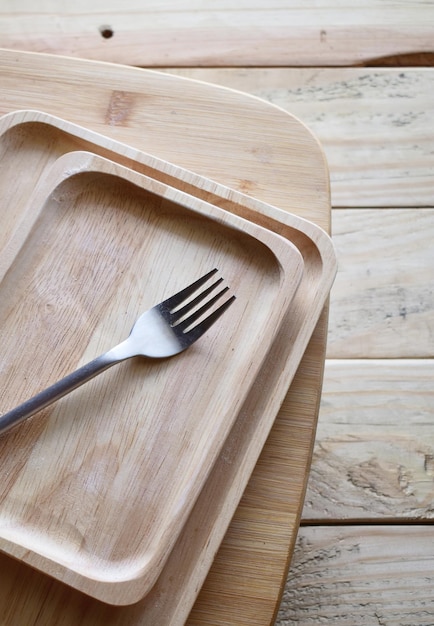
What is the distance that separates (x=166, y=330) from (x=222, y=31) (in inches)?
22.7

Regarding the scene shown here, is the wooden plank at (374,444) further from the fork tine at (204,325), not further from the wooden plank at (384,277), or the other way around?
the fork tine at (204,325)

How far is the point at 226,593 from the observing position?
0.59 m

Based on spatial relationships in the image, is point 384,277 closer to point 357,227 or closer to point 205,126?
point 357,227

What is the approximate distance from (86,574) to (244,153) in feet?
1.44

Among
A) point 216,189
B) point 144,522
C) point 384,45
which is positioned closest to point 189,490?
point 144,522

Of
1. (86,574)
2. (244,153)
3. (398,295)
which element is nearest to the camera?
(86,574)

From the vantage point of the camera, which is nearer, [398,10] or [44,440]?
[44,440]

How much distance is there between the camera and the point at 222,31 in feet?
3.15

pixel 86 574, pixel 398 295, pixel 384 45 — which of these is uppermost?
pixel 384 45

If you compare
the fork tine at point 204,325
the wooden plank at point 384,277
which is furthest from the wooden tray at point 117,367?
the wooden plank at point 384,277

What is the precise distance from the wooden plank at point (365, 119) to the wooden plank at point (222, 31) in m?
0.03

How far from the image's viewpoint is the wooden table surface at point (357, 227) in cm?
89

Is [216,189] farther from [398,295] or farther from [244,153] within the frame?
[398,295]

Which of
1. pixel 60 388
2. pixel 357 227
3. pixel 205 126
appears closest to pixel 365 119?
pixel 357 227
